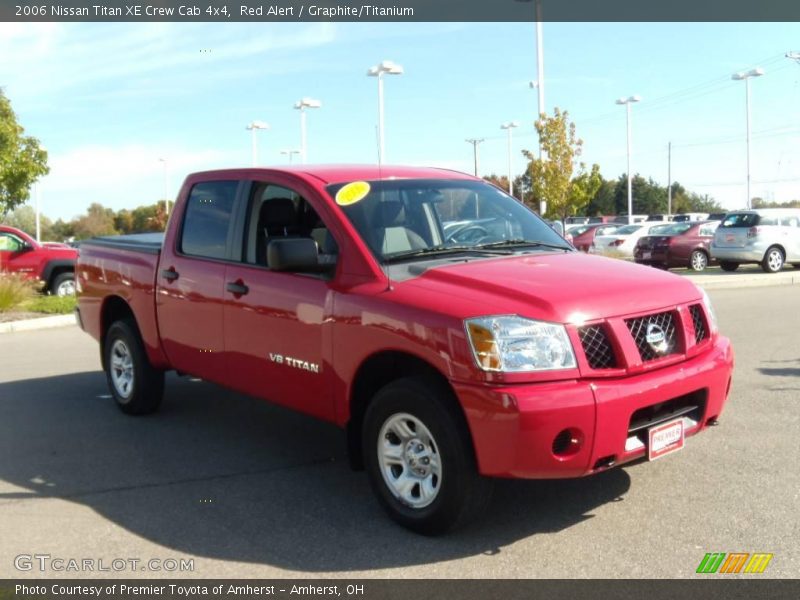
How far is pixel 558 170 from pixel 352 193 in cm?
2012

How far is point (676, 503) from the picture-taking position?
462 cm

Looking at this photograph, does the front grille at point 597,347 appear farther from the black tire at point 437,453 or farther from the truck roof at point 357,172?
the truck roof at point 357,172

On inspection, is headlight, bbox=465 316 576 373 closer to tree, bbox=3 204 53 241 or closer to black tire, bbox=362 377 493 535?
black tire, bbox=362 377 493 535

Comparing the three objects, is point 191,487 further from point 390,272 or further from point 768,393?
point 768,393

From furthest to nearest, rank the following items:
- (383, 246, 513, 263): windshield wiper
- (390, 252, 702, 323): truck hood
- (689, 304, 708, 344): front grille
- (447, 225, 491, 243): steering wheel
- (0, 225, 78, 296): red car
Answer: (0, 225, 78, 296): red car < (447, 225, 491, 243): steering wheel < (383, 246, 513, 263): windshield wiper < (689, 304, 708, 344): front grille < (390, 252, 702, 323): truck hood

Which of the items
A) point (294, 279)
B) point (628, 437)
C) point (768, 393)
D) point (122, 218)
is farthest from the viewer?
point (122, 218)

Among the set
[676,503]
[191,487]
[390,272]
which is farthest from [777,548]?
[191,487]

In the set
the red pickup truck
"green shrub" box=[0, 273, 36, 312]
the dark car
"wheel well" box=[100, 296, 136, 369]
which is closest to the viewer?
the red pickup truck

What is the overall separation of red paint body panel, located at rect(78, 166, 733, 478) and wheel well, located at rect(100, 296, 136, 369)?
3.92 feet

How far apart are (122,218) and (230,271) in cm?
7690

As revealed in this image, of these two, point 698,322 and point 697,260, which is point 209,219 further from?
point 697,260

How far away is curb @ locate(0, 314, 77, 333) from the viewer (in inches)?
Result: 531

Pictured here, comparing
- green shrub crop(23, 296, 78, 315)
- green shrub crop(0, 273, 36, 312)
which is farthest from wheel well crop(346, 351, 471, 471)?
green shrub crop(0, 273, 36, 312)
